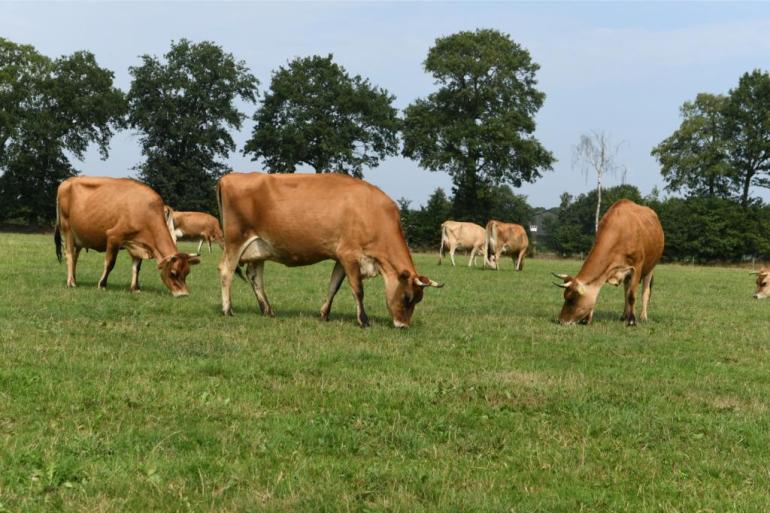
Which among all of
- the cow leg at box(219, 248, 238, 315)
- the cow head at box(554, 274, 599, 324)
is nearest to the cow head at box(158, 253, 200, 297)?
the cow leg at box(219, 248, 238, 315)

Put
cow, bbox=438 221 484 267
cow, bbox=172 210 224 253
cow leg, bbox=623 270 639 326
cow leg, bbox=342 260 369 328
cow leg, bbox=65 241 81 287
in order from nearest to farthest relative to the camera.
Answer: cow leg, bbox=342 260 369 328, cow leg, bbox=623 270 639 326, cow leg, bbox=65 241 81 287, cow, bbox=438 221 484 267, cow, bbox=172 210 224 253

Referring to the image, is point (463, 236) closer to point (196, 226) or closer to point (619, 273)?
point (196, 226)

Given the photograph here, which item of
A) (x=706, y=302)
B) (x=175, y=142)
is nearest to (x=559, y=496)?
(x=706, y=302)

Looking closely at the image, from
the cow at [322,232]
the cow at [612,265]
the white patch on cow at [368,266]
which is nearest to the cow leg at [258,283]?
the cow at [322,232]

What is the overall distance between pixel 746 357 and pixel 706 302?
9.29 meters

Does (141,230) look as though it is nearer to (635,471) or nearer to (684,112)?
(635,471)

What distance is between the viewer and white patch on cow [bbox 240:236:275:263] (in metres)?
12.6

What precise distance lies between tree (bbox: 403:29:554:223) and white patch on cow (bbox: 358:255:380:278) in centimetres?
5205

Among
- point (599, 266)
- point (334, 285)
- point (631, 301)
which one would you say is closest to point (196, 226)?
point (334, 285)

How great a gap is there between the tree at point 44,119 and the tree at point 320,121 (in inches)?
567

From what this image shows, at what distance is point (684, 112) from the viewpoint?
246ft

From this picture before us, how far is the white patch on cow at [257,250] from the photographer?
12.6m

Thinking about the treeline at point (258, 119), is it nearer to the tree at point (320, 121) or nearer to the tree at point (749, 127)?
the tree at point (320, 121)

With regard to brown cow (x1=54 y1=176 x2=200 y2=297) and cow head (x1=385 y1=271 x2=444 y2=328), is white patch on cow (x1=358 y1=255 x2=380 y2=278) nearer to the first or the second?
cow head (x1=385 y1=271 x2=444 y2=328)
